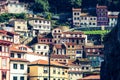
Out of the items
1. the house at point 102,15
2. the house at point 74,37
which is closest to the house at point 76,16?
the house at point 102,15

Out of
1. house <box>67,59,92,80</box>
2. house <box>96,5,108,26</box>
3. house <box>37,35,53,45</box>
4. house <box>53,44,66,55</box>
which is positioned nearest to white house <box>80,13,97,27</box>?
house <box>96,5,108,26</box>

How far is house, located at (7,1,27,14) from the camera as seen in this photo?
634ft

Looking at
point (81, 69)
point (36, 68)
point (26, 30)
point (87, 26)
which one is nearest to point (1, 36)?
point (36, 68)

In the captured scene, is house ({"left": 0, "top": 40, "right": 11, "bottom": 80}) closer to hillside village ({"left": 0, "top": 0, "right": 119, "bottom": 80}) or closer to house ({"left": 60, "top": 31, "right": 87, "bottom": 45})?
hillside village ({"left": 0, "top": 0, "right": 119, "bottom": 80})

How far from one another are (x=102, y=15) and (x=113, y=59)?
394 ft

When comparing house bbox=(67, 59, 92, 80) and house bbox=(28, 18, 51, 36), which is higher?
house bbox=(28, 18, 51, 36)

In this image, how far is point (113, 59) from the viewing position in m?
77.2

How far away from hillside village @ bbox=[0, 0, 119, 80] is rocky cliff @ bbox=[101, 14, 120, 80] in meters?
22.5

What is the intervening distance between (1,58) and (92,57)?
2505 inches

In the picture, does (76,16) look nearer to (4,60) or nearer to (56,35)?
(56,35)

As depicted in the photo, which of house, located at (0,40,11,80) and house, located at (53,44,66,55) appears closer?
house, located at (0,40,11,80)

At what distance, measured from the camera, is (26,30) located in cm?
17462

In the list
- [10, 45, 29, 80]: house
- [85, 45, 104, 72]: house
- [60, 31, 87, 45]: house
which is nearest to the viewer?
[10, 45, 29, 80]: house

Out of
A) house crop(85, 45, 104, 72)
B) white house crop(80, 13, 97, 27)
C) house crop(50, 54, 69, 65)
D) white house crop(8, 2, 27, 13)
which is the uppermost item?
white house crop(8, 2, 27, 13)
